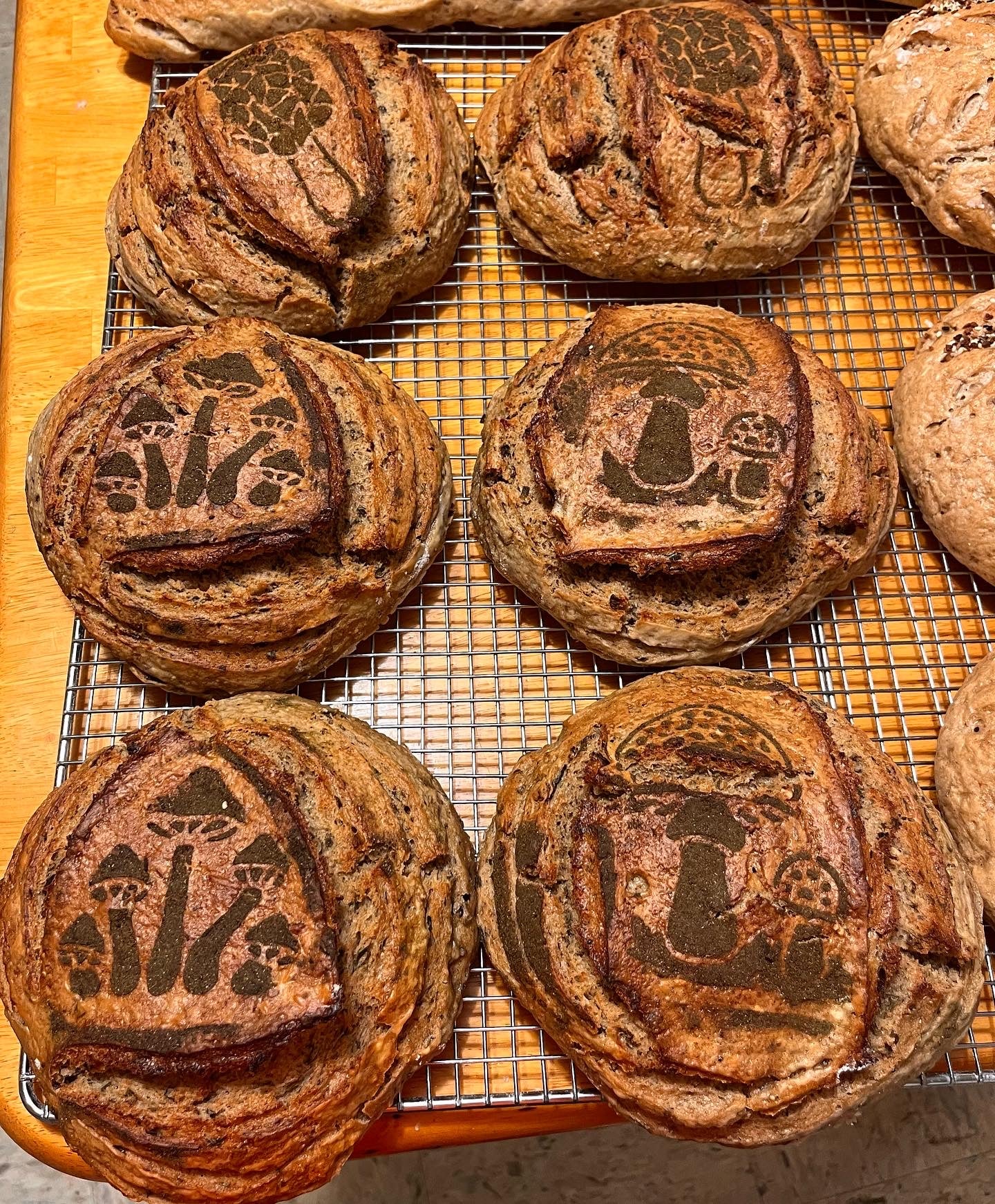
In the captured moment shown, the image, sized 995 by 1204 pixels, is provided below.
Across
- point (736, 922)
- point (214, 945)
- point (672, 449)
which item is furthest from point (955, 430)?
point (214, 945)

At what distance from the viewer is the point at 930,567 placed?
2.52 m

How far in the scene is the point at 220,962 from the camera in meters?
1.64

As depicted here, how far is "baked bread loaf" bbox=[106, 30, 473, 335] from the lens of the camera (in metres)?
2.28

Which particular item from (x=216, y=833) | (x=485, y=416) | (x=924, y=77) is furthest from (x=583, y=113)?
(x=216, y=833)

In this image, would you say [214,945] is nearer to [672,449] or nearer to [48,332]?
[672,449]

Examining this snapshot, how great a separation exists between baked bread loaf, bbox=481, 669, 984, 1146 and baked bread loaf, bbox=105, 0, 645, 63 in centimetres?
231

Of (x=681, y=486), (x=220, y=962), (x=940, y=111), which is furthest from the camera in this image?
(x=940, y=111)

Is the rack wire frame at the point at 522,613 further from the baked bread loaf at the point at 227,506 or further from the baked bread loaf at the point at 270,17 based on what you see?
the baked bread loaf at the point at 227,506

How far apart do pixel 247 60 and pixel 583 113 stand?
941 millimetres

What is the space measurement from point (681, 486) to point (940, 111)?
152 centimetres

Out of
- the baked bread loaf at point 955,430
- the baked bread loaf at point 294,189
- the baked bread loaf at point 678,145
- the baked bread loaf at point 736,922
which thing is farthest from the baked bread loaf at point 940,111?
the baked bread loaf at point 736,922

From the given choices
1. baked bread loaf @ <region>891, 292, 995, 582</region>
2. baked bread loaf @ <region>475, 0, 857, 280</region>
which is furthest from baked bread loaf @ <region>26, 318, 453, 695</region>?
baked bread loaf @ <region>891, 292, 995, 582</region>

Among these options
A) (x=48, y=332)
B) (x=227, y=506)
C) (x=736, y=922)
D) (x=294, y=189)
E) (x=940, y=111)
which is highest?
(x=940, y=111)

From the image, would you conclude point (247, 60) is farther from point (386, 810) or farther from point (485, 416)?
point (386, 810)
